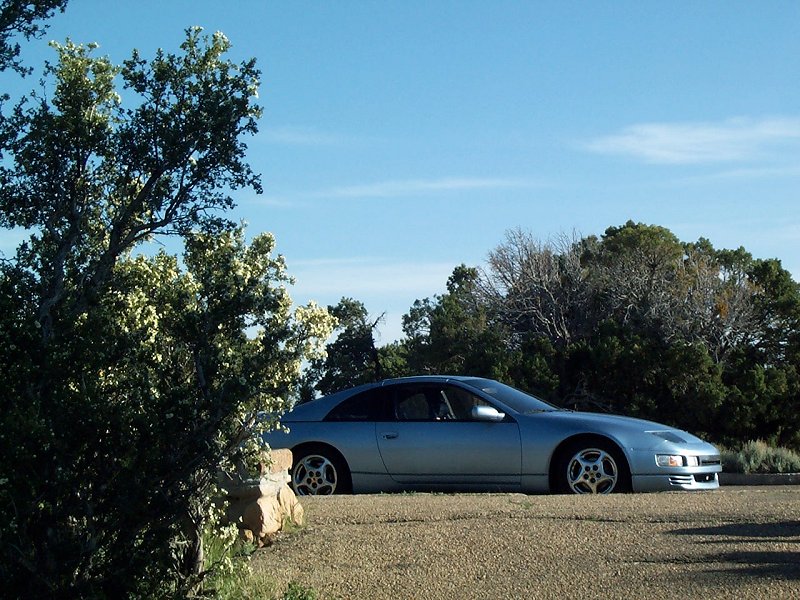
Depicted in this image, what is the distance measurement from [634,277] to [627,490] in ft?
61.8

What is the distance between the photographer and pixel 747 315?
90.9ft

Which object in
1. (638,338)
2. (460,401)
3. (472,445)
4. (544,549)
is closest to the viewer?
(544,549)

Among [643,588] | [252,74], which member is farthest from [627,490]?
[252,74]

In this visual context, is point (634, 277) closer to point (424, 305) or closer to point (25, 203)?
point (424, 305)

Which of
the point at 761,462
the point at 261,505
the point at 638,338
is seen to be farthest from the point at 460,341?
the point at 261,505

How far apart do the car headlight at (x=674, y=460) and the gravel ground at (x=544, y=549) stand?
63.7 inches

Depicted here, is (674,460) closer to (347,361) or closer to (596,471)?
(596,471)

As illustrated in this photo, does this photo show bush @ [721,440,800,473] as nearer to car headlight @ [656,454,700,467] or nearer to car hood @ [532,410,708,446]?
car hood @ [532,410,708,446]

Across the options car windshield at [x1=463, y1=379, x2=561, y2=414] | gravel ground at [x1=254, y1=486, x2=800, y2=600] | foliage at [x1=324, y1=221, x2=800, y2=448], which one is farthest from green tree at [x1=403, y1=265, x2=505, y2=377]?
gravel ground at [x1=254, y1=486, x2=800, y2=600]

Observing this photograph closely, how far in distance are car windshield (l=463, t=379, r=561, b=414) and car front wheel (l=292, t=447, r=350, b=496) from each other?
5.47 feet

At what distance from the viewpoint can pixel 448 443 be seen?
38.7 ft

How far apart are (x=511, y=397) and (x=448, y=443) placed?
100cm

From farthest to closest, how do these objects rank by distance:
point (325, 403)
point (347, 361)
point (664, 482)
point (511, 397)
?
1. point (347, 361)
2. point (325, 403)
3. point (511, 397)
4. point (664, 482)

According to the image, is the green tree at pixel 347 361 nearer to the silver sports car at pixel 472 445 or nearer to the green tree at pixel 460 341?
the green tree at pixel 460 341
